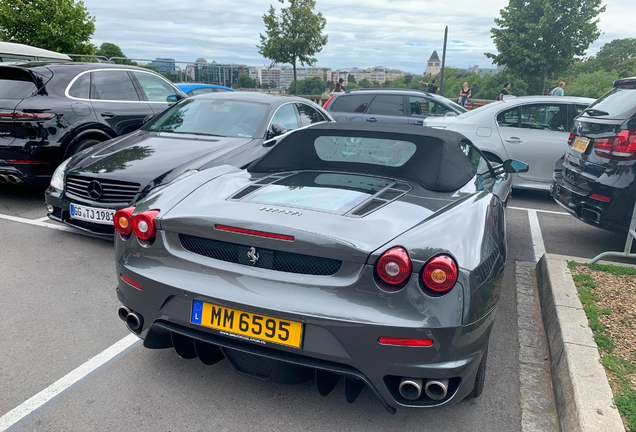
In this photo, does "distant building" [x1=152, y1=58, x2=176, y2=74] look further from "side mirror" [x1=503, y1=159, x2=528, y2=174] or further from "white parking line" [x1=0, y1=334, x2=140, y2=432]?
"white parking line" [x1=0, y1=334, x2=140, y2=432]

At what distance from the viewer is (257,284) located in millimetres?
2184

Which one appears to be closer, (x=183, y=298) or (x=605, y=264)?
(x=183, y=298)

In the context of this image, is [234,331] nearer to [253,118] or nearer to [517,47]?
[253,118]

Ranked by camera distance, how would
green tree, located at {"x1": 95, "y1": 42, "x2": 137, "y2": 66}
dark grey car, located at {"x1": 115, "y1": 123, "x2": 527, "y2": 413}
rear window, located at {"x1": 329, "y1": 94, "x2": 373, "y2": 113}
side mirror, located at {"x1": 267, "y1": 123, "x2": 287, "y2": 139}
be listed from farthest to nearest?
green tree, located at {"x1": 95, "y1": 42, "x2": 137, "y2": 66}
rear window, located at {"x1": 329, "y1": 94, "x2": 373, "y2": 113}
side mirror, located at {"x1": 267, "y1": 123, "x2": 287, "y2": 139}
dark grey car, located at {"x1": 115, "y1": 123, "x2": 527, "y2": 413}

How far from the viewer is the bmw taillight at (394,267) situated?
2.04m

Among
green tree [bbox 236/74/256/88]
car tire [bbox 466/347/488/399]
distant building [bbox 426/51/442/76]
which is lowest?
car tire [bbox 466/347/488/399]

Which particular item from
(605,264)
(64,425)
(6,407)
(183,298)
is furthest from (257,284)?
(605,264)

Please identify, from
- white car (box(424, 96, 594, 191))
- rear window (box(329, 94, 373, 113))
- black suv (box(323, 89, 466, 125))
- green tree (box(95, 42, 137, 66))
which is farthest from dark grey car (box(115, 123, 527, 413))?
green tree (box(95, 42, 137, 66))

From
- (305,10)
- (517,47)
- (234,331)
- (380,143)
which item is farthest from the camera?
(305,10)

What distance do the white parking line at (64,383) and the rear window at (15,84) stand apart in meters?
4.27

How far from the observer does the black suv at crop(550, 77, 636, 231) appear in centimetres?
439

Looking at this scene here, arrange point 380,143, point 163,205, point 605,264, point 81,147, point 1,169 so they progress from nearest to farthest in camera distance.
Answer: point 163,205
point 380,143
point 605,264
point 1,169
point 81,147

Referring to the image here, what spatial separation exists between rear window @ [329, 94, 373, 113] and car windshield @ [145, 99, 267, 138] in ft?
16.1

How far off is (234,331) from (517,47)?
29.5 m
